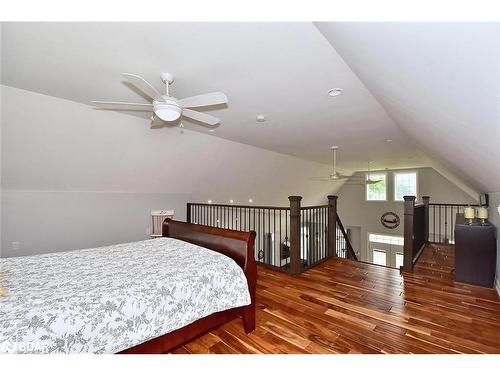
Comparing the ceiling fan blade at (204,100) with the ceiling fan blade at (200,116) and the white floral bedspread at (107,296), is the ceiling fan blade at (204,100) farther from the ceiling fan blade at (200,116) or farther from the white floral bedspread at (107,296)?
the white floral bedspread at (107,296)

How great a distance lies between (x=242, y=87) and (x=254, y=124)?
1.34 meters

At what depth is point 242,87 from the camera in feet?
8.37

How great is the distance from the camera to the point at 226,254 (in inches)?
94.2

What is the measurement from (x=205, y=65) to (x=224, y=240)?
1.79 metres

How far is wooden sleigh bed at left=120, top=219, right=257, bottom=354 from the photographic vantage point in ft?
5.53

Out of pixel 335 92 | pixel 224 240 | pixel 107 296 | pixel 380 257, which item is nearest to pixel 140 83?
pixel 107 296

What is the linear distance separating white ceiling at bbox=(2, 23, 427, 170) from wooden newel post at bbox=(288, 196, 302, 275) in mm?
1373

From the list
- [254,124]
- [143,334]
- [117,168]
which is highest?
[254,124]

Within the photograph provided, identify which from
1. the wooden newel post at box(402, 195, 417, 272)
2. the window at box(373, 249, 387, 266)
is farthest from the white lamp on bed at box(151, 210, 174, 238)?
the window at box(373, 249, 387, 266)

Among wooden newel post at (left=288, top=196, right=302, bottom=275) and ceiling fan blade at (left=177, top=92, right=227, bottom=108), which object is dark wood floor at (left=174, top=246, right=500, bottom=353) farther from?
ceiling fan blade at (left=177, top=92, right=227, bottom=108)

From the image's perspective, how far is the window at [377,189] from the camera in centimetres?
973
